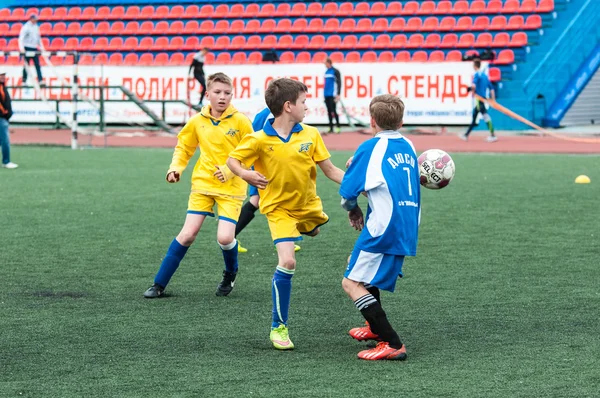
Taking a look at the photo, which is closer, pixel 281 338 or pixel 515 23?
pixel 281 338

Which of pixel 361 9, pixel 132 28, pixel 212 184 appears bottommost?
pixel 212 184

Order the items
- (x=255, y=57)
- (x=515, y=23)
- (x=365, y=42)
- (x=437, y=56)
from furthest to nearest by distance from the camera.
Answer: (x=255, y=57)
(x=365, y=42)
(x=515, y=23)
(x=437, y=56)

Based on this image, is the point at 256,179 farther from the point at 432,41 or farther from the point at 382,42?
the point at 382,42

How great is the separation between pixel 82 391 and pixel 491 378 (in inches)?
76.8

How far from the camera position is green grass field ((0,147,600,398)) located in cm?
500

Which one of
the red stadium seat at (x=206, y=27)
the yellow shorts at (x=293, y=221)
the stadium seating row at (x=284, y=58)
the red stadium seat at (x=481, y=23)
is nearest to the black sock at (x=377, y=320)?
the yellow shorts at (x=293, y=221)

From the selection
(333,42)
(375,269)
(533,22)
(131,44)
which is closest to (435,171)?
(375,269)

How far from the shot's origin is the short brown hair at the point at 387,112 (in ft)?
18.0

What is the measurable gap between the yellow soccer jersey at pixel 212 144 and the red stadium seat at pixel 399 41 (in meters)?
22.5

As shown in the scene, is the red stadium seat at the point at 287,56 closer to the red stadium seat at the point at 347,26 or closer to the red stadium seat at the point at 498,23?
the red stadium seat at the point at 347,26

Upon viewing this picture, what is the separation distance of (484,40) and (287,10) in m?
6.85

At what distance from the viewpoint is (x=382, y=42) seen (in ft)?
98.5

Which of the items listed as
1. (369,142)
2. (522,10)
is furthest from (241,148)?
(522,10)

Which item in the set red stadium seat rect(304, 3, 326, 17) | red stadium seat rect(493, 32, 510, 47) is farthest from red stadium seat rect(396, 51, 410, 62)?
red stadium seat rect(304, 3, 326, 17)
